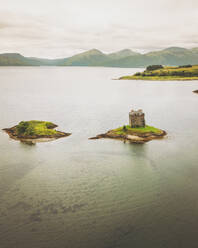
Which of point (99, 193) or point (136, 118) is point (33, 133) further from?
point (99, 193)

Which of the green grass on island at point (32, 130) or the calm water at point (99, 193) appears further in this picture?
the green grass on island at point (32, 130)

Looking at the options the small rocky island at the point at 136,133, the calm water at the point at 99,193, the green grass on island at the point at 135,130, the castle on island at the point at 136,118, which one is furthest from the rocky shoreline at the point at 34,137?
the castle on island at the point at 136,118

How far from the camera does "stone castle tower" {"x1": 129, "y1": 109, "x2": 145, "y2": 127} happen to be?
2485 inches

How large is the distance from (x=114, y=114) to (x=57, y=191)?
63137 mm

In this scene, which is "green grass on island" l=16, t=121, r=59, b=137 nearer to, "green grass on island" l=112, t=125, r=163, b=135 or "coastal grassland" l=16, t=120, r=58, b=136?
"coastal grassland" l=16, t=120, r=58, b=136

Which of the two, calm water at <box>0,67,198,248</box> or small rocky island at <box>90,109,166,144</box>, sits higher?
small rocky island at <box>90,109,166,144</box>

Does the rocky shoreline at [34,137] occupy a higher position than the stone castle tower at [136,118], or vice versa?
the stone castle tower at [136,118]

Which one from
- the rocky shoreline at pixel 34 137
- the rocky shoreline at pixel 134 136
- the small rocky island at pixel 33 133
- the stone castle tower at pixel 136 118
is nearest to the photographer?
the rocky shoreline at pixel 134 136

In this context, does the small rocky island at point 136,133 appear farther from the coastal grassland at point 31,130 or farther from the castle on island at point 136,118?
the coastal grassland at point 31,130

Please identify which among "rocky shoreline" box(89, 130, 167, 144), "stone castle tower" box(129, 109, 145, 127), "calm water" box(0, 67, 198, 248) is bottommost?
"calm water" box(0, 67, 198, 248)

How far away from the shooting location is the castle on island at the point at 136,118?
207 feet

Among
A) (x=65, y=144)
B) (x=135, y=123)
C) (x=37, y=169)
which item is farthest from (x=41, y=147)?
(x=135, y=123)

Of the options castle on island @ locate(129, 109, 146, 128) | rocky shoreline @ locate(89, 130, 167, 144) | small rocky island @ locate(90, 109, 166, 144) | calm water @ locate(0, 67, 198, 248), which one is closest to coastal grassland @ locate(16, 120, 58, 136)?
calm water @ locate(0, 67, 198, 248)

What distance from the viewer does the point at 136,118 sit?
63.9 meters
